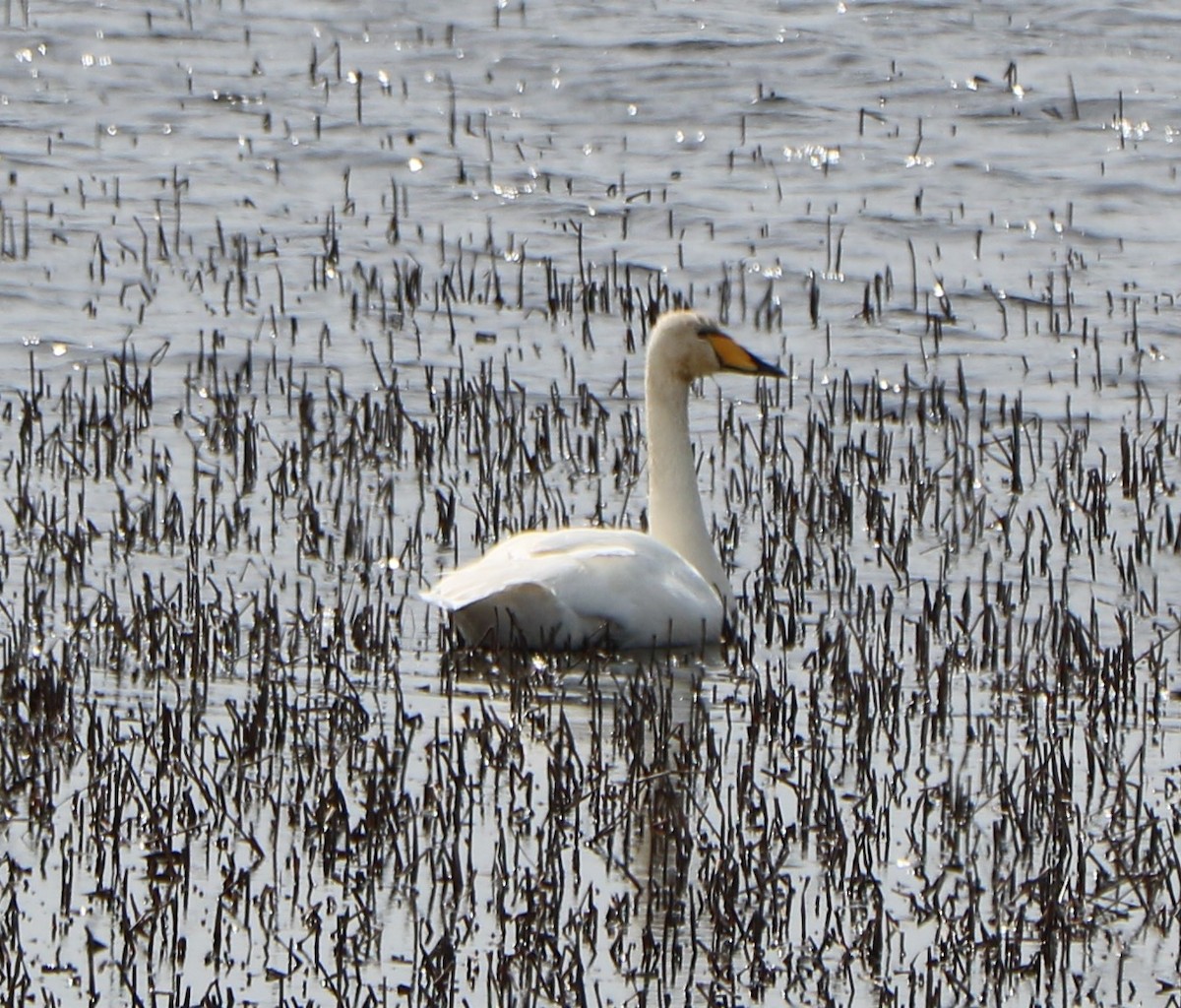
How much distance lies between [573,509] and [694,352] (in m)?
0.83

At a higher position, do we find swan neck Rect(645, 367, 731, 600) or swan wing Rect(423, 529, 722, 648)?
swan neck Rect(645, 367, 731, 600)

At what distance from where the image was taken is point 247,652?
7285mm

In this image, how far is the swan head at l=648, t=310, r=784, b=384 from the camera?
9.26m

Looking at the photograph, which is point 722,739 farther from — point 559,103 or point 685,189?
point 559,103

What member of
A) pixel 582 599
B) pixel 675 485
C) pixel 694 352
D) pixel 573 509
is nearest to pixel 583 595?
pixel 582 599

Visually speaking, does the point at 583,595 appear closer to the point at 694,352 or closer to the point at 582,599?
the point at 582,599

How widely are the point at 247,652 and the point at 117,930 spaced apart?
227cm

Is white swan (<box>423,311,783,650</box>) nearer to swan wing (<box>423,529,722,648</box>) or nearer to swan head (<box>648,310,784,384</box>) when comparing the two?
swan wing (<box>423,529,722,648</box>)

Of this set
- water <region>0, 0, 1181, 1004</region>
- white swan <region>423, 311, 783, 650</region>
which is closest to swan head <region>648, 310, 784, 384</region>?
water <region>0, 0, 1181, 1004</region>

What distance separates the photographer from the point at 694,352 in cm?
927

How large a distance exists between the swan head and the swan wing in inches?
57.2

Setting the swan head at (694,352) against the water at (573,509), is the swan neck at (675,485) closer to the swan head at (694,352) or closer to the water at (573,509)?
the swan head at (694,352)

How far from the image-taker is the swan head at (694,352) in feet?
30.4

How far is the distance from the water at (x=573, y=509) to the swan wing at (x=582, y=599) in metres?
0.16
